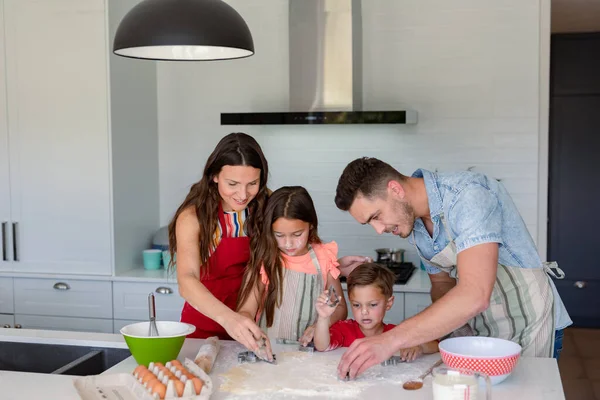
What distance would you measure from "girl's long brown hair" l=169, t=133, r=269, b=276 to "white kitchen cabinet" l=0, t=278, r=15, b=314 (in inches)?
80.0

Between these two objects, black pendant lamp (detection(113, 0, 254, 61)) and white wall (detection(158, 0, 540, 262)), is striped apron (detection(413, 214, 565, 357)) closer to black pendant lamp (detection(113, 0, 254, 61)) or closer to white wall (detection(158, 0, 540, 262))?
black pendant lamp (detection(113, 0, 254, 61))

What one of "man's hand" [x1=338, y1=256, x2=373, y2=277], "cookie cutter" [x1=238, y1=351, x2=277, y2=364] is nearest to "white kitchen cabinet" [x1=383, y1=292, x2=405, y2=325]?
"man's hand" [x1=338, y1=256, x2=373, y2=277]

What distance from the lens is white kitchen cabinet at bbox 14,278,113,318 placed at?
13.6 ft

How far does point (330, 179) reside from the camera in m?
4.32

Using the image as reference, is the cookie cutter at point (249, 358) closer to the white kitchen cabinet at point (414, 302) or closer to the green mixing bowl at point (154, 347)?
the green mixing bowl at point (154, 347)

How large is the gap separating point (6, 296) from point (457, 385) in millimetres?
3328

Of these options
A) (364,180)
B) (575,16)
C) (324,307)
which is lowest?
(324,307)

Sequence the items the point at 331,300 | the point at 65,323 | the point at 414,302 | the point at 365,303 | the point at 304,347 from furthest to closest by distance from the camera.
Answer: the point at 65,323 → the point at 414,302 → the point at 365,303 → the point at 304,347 → the point at 331,300

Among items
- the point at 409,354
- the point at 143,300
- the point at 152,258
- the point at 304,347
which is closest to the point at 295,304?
the point at 304,347

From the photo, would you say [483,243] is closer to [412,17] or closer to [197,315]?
[197,315]

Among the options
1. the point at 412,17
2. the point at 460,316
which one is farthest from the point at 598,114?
the point at 460,316

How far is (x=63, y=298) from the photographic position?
421 centimetres

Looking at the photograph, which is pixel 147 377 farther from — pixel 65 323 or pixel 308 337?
pixel 65 323

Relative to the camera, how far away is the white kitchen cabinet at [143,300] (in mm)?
4027
